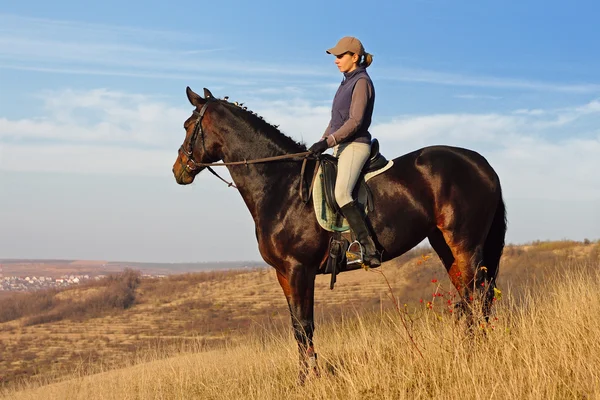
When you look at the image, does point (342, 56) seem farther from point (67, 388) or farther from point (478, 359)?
point (67, 388)

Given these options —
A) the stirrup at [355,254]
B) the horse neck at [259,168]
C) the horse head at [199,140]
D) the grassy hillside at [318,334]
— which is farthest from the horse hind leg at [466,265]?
the horse head at [199,140]

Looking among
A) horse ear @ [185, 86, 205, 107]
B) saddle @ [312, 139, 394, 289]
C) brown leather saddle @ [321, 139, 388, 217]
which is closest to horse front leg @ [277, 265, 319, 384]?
saddle @ [312, 139, 394, 289]

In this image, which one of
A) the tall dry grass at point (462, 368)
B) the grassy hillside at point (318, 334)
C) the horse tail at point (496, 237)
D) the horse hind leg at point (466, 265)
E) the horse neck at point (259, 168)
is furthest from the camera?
Result: the horse tail at point (496, 237)

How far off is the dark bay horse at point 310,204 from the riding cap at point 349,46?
1193 mm

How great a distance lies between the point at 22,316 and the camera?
3491cm

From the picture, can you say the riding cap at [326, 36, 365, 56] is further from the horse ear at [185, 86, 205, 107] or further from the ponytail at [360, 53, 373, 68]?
the horse ear at [185, 86, 205, 107]

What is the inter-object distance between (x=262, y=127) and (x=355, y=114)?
1151 millimetres

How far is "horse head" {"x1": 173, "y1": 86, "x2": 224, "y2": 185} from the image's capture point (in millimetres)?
7379

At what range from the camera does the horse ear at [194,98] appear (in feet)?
24.4

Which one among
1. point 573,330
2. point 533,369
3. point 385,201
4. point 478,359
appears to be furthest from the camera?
point 385,201

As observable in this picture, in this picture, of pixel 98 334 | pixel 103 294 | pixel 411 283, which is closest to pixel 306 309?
pixel 98 334

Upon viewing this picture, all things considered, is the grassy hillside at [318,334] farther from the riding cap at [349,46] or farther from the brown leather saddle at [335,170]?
the riding cap at [349,46]

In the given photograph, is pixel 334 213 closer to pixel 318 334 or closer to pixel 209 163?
pixel 209 163

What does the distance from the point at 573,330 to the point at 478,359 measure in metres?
1.35
